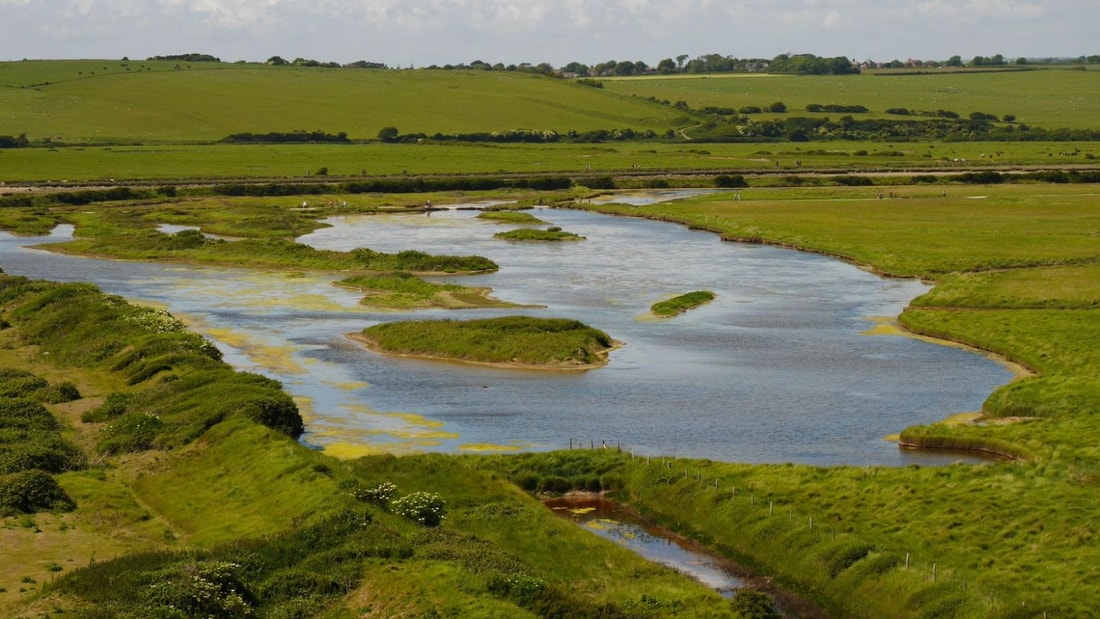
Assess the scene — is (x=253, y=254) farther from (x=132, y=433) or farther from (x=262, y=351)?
(x=132, y=433)

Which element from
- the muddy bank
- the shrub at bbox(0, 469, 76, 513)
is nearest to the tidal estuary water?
the muddy bank

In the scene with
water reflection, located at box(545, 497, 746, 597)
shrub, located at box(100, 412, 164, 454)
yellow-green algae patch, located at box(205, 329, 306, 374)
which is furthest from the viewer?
yellow-green algae patch, located at box(205, 329, 306, 374)

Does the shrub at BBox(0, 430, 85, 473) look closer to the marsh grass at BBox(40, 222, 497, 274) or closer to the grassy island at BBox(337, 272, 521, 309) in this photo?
the grassy island at BBox(337, 272, 521, 309)

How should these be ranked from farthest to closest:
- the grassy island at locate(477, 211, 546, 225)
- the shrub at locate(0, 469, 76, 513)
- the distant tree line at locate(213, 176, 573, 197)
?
the distant tree line at locate(213, 176, 573, 197) < the grassy island at locate(477, 211, 546, 225) < the shrub at locate(0, 469, 76, 513)

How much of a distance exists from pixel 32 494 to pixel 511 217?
98.2 m

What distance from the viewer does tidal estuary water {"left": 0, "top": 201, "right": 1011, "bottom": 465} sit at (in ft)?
173

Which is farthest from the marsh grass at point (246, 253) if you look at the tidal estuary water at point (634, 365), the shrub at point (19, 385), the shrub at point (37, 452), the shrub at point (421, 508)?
the shrub at point (421, 508)

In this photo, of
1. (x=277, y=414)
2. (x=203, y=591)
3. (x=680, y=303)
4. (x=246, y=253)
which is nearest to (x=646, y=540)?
(x=203, y=591)

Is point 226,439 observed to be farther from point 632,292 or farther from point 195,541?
point 632,292

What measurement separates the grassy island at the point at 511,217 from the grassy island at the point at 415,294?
4040cm

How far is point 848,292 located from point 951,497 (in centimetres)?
4928

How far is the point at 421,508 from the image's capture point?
3978cm

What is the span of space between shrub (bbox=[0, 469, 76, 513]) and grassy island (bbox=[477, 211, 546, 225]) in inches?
3682

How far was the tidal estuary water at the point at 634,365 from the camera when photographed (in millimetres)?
52594
